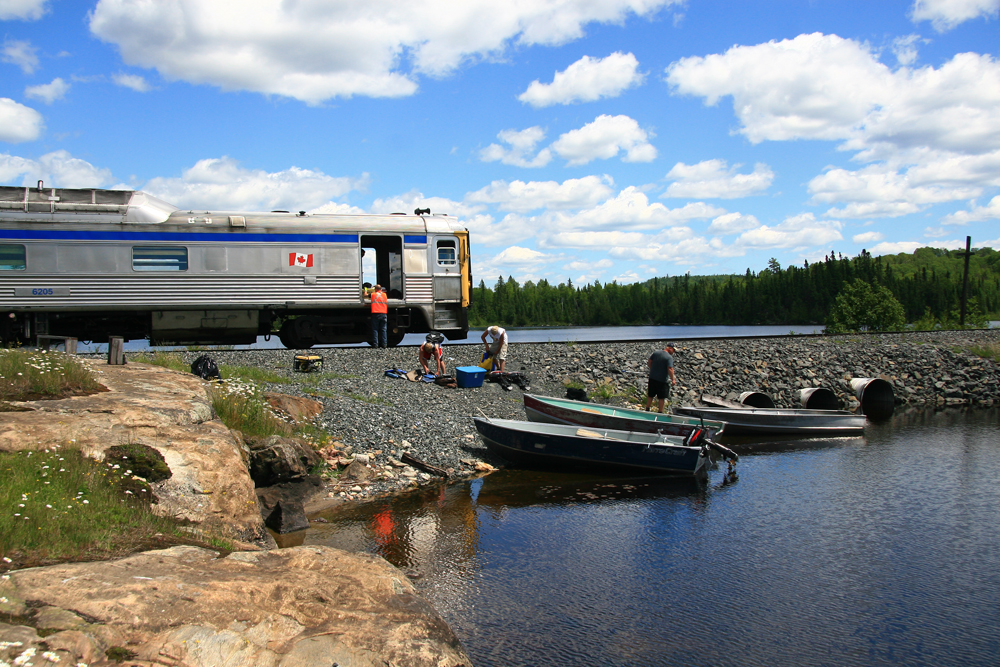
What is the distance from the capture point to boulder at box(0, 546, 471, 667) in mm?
3773

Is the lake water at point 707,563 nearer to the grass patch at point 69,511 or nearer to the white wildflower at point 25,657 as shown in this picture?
the grass patch at point 69,511

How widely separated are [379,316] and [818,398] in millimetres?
14248

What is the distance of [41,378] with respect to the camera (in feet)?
25.9

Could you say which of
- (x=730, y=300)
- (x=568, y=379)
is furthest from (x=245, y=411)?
(x=730, y=300)

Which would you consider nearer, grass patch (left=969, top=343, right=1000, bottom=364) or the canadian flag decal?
the canadian flag decal

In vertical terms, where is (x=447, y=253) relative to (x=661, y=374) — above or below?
above

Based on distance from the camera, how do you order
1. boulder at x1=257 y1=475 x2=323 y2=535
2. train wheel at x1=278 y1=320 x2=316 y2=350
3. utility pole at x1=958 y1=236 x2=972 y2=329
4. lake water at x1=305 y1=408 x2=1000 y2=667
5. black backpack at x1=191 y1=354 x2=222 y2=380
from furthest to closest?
utility pole at x1=958 y1=236 x2=972 y2=329
train wheel at x1=278 y1=320 x2=316 y2=350
black backpack at x1=191 y1=354 x2=222 y2=380
boulder at x1=257 y1=475 x2=323 y2=535
lake water at x1=305 y1=408 x2=1000 y2=667

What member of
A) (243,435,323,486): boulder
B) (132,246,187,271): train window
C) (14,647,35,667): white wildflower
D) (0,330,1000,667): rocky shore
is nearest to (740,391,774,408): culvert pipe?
(0,330,1000,667): rocky shore

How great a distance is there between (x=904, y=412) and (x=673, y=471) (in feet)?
44.4

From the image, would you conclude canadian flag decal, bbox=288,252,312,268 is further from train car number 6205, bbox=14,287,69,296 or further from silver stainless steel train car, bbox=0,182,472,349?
train car number 6205, bbox=14,287,69,296

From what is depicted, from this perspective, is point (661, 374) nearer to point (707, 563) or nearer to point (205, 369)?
point (707, 563)

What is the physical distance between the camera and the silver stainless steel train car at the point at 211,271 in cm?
1577

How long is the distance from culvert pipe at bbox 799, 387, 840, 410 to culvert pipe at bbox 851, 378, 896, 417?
0.92 metres

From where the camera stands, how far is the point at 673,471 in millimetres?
12406
